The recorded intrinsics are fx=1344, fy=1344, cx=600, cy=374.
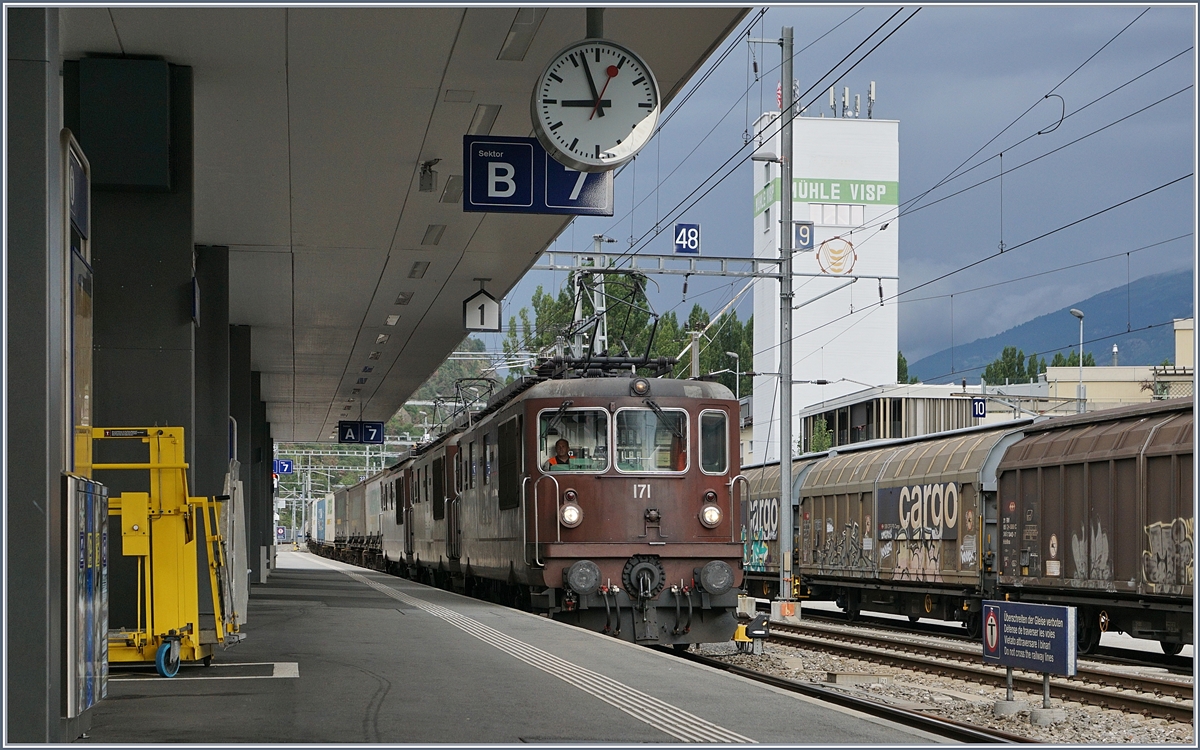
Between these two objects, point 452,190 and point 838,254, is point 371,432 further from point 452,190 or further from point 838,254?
point 838,254

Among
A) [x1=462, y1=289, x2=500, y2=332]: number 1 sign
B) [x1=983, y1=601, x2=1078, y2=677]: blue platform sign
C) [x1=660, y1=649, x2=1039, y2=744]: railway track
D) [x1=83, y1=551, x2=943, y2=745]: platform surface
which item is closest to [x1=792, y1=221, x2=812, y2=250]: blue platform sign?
[x1=462, y1=289, x2=500, y2=332]: number 1 sign

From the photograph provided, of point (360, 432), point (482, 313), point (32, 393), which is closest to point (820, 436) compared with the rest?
point (360, 432)

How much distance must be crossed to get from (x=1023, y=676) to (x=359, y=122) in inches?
368

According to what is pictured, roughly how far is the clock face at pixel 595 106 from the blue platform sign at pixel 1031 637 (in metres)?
5.69

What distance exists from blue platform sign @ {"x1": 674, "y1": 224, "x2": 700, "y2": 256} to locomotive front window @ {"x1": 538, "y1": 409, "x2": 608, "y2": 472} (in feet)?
40.7

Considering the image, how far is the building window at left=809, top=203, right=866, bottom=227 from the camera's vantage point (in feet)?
293

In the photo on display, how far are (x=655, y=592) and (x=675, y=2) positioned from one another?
30.3 ft

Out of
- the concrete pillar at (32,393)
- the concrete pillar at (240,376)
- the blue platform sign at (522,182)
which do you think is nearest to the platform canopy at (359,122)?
the blue platform sign at (522,182)

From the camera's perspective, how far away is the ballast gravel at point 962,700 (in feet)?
35.5

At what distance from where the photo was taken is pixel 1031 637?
11.7 meters

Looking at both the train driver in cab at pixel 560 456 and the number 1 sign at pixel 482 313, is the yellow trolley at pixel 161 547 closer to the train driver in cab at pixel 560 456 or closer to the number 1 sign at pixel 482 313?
the train driver in cab at pixel 560 456

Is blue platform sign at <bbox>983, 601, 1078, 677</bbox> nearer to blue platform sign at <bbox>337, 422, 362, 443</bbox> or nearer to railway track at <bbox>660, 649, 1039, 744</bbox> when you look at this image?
railway track at <bbox>660, 649, 1039, 744</bbox>

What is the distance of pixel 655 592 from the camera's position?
15.1 m

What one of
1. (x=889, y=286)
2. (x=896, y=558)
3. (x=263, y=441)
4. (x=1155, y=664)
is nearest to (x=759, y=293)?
(x=889, y=286)
